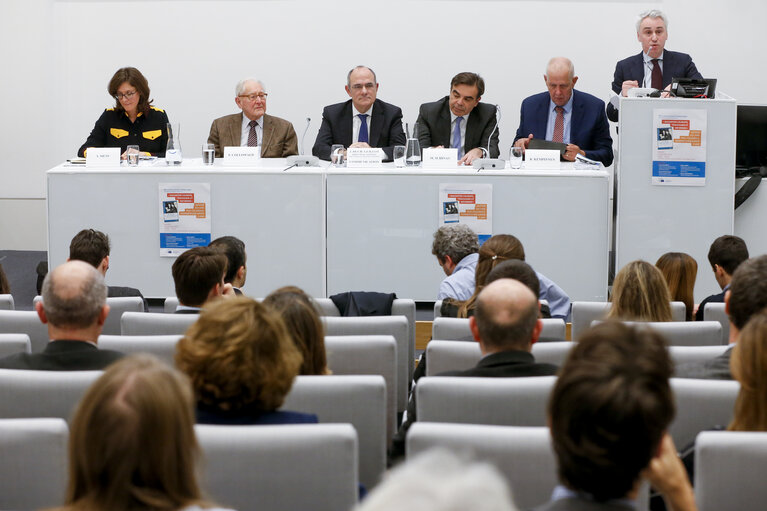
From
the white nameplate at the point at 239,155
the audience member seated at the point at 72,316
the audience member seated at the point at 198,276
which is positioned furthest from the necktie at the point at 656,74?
the audience member seated at the point at 72,316

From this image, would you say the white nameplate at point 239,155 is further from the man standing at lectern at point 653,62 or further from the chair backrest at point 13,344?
the chair backrest at point 13,344

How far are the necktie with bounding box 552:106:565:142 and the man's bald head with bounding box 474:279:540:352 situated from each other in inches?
170

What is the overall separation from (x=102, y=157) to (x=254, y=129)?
1234 millimetres

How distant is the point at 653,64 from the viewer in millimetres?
7199

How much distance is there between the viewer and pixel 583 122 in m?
6.73

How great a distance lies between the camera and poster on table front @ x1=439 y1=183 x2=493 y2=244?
5867mm

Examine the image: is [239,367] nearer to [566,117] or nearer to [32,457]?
[32,457]

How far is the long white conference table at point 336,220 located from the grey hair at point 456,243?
1.34 metres

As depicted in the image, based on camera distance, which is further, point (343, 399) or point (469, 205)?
point (469, 205)

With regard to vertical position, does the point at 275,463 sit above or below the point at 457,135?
below

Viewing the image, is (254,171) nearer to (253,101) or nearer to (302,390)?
(253,101)

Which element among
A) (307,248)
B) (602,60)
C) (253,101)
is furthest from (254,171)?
(602,60)

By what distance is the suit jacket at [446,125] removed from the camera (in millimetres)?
6773

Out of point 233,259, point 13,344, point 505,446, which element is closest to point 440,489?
point 505,446
